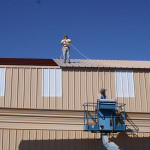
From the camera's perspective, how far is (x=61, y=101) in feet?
57.5

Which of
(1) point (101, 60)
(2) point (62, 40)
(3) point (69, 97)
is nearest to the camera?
(3) point (69, 97)

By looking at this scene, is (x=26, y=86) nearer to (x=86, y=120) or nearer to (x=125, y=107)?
(x=86, y=120)

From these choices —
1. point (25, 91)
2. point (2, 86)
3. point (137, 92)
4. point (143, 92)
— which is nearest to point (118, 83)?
point (137, 92)

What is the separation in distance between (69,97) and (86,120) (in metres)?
1.77

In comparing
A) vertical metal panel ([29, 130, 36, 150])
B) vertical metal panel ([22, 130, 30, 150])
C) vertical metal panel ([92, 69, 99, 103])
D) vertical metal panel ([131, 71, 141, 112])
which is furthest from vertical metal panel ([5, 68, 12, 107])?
vertical metal panel ([131, 71, 141, 112])

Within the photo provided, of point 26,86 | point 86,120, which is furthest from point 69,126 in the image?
point 26,86

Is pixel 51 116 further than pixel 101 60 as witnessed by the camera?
No

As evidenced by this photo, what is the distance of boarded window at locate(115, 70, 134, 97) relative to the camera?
1827 centimetres

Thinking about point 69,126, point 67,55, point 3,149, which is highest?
point 67,55

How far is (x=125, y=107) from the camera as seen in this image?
17969 mm

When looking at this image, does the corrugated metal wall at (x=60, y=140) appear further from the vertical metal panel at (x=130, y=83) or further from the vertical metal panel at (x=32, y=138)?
the vertical metal panel at (x=130, y=83)

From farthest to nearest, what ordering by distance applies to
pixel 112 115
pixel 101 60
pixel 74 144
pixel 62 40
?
1. pixel 101 60
2. pixel 62 40
3. pixel 74 144
4. pixel 112 115

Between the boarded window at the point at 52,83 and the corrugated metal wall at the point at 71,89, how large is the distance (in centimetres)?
23

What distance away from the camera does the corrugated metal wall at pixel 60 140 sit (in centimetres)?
1797
